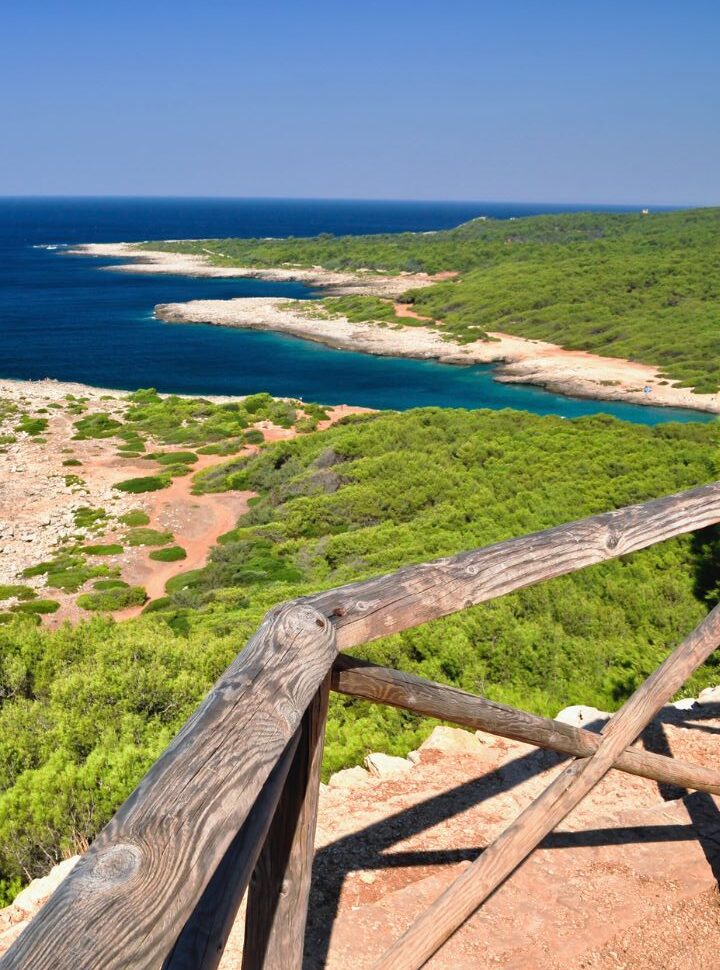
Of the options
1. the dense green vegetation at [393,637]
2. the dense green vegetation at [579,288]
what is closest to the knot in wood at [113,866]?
the dense green vegetation at [393,637]

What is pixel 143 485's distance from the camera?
1086 inches

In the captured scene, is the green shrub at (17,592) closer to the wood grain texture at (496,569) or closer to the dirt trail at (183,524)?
the dirt trail at (183,524)

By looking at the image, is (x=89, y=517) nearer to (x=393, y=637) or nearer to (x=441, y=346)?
(x=393, y=637)

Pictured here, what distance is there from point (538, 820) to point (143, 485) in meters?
26.2

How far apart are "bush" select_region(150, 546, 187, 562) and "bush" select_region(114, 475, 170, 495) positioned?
19.0 feet

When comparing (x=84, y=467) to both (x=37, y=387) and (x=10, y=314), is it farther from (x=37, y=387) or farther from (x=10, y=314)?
(x=10, y=314)

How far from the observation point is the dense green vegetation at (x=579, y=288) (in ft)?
172

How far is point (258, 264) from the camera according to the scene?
332 ft

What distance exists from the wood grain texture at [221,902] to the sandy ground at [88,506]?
1695 cm

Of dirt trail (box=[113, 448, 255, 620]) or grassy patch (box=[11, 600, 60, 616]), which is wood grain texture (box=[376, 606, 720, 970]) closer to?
dirt trail (box=[113, 448, 255, 620])

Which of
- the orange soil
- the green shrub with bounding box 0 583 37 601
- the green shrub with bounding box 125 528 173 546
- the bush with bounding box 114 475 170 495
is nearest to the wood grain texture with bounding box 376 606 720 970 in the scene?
the green shrub with bounding box 0 583 37 601

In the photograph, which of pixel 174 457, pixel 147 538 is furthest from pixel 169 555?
pixel 174 457

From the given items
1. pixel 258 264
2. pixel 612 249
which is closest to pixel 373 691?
pixel 612 249

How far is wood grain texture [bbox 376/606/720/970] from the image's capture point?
254cm
